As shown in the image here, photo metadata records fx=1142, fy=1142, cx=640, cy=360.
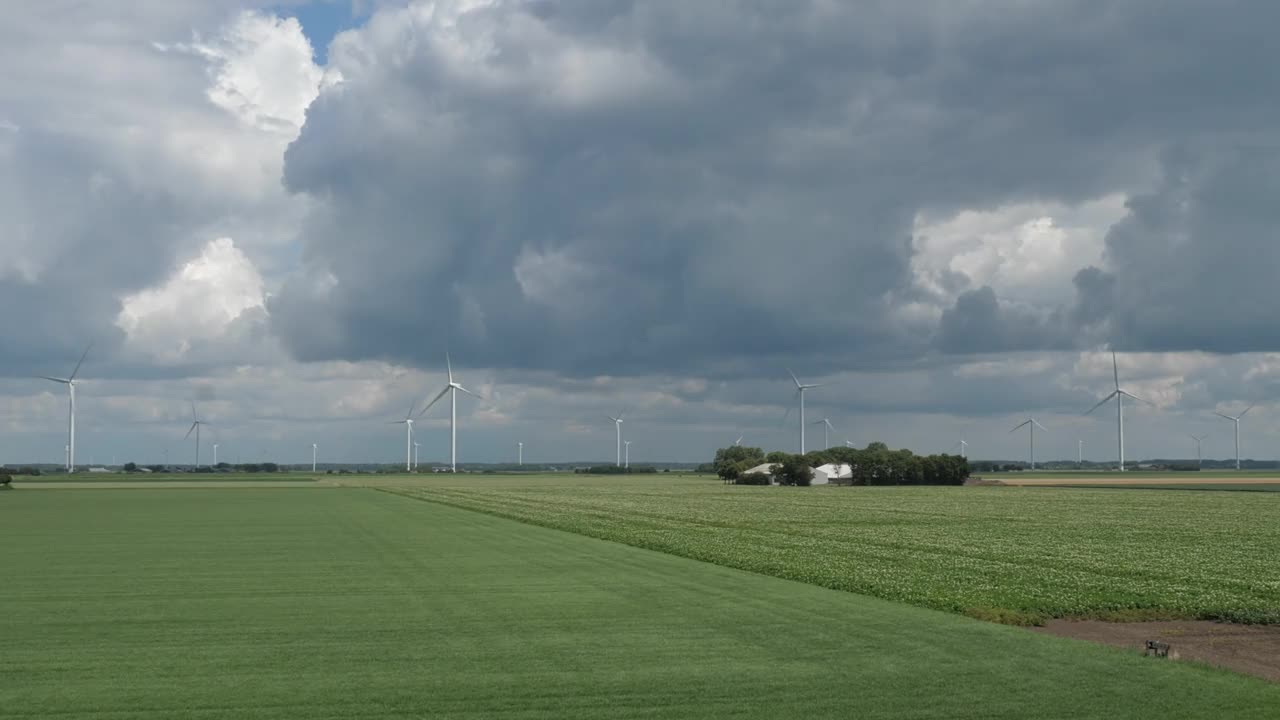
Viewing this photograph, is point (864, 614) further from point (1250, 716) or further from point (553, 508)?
point (553, 508)

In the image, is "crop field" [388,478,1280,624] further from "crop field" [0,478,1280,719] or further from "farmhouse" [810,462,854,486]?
"farmhouse" [810,462,854,486]

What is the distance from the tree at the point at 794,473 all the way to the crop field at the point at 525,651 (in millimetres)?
137426

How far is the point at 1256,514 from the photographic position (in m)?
76.9

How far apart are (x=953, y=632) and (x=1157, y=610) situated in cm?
735

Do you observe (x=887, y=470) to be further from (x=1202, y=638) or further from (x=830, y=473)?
(x=1202, y=638)

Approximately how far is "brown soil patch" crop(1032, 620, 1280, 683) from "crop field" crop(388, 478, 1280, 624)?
934 mm

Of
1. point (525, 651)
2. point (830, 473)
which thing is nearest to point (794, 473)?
point (830, 473)

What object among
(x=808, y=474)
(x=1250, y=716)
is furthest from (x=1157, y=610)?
(x=808, y=474)

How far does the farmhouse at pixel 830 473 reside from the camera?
18068cm

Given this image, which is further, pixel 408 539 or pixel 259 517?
pixel 259 517

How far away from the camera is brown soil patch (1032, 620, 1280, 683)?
69.7ft

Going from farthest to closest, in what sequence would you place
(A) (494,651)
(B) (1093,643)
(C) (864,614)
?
(C) (864,614) < (B) (1093,643) < (A) (494,651)

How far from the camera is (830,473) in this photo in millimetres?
186250

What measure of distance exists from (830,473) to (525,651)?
6647 inches
